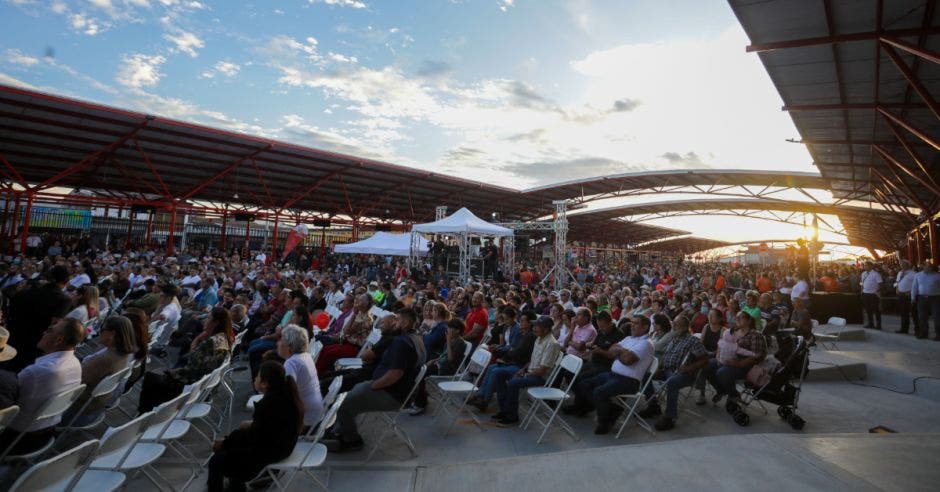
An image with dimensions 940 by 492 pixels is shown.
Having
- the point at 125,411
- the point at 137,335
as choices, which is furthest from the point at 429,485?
the point at 125,411

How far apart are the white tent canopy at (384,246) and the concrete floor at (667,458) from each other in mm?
13333

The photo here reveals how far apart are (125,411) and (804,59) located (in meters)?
10.6

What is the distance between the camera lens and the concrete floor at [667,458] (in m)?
3.56

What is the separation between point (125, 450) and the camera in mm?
3121

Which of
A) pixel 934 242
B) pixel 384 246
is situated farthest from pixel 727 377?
pixel 384 246

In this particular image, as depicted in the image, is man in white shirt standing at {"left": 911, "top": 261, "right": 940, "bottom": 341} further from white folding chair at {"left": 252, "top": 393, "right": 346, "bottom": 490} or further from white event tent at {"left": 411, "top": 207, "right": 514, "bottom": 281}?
white folding chair at {"left": 252, "top": 393, "right": 346, "bottom": 490}

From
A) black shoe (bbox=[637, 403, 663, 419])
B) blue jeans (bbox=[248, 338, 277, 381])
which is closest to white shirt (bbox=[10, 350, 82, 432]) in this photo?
blue jeans (bbox=[248, 338, 277, 381])

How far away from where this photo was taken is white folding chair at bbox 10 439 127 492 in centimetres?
219

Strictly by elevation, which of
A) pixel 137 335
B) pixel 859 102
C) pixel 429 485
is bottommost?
pixel 429 485

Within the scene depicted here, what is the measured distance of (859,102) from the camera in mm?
8742

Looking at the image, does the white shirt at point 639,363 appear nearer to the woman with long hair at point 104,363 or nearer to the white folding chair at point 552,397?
the white folding chair at point 552,397

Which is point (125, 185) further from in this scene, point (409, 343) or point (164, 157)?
point (409, 343)

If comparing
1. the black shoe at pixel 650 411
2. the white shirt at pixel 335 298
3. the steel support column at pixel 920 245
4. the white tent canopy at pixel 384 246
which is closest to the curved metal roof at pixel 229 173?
the steel support column at pixel 920 245

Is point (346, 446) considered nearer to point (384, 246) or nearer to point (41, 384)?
point (41, 384)
